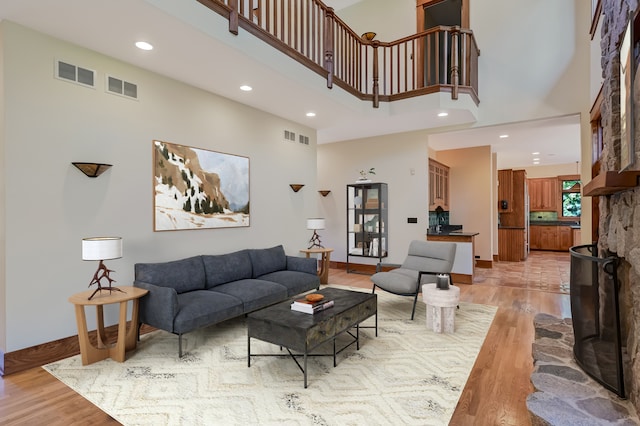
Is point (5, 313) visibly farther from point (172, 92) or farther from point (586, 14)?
point (586, 14)

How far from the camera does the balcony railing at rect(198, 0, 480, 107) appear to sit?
A: 3.91 m

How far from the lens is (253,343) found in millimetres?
3357

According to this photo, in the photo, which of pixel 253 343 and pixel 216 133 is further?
pixel 216 133

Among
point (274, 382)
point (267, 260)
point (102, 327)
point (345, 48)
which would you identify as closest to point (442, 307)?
point (274, 382)

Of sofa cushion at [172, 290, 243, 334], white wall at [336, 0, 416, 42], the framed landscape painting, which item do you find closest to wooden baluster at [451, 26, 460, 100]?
white wall at [336, 0, 416, 42]

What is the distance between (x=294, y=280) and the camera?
4.36 m

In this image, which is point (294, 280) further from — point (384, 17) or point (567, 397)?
point (384, 17)

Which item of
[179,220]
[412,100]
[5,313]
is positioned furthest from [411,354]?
[412,100]

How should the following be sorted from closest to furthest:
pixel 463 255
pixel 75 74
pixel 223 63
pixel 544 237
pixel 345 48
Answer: pixel 75 74, pixel 223 63, pixel 345 48, pixel 463 255, pixel 544 237

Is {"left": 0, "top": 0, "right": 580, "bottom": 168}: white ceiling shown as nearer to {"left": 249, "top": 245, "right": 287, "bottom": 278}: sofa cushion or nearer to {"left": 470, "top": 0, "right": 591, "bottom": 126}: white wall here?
{"left": 470, "top": 0, "right": 591, "bottom": 126}: white wall

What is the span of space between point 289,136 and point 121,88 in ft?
8.78

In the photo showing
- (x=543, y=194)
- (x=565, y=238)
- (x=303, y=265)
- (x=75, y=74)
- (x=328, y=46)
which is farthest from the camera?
(x=543, y=194)

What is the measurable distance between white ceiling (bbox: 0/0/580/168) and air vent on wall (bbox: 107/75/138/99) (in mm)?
223

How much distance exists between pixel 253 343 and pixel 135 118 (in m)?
2.64
